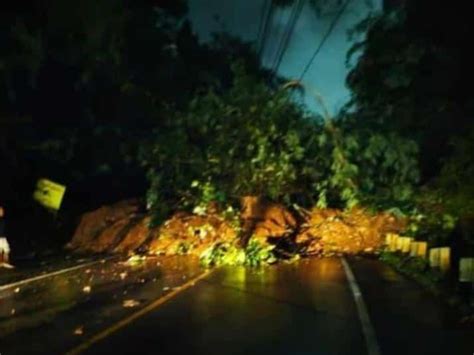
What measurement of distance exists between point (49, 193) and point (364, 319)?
2275 cm

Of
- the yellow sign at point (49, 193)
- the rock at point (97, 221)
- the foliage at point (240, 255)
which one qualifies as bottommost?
the foliage at point (240, 255)

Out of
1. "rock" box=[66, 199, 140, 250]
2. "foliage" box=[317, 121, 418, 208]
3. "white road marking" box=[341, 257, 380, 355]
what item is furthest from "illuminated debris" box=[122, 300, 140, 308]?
"rock" box=[66, 199, 140, 250]

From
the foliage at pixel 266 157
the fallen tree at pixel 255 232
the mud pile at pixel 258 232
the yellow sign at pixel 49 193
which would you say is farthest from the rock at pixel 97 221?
the yellow sign at pixel 49 193

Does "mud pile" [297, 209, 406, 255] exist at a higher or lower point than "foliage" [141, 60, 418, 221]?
lower

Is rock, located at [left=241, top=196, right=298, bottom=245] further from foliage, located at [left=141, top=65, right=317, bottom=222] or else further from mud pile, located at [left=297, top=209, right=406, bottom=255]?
mud pile, located at [left=297, top=209, right=406, bottom=255]

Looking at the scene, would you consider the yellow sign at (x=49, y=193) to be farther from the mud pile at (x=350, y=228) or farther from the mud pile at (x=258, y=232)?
the mud pile at (x=350, y=228)

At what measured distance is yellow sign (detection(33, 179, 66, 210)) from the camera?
109 ft

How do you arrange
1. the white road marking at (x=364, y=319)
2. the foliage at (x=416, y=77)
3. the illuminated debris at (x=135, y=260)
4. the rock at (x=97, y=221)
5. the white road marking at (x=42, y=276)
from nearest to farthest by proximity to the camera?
1. the white road marking at (x=364, y=319)
2. the white road marking at (x=42, y=276)
3. the illuminated debris at (x=135, y=260)
4. the rock at (x=97, y=221)
5. the foliage at (x=416, y=77)

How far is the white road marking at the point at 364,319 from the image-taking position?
10.2 metres

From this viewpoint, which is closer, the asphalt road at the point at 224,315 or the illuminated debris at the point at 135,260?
the asphalt road at the point at 224,315

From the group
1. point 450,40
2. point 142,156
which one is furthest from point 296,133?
point 450,40

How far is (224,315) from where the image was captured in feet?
41.7

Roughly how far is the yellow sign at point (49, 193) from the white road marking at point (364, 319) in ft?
55.8

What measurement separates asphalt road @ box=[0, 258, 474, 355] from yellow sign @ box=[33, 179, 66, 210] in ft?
46.5
